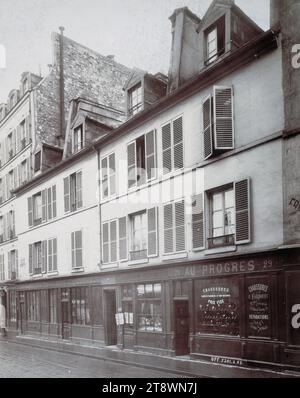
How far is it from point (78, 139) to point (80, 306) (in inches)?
305

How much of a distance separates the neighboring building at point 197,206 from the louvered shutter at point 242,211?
0.04 metres

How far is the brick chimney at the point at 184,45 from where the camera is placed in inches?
611

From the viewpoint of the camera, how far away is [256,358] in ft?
39.8

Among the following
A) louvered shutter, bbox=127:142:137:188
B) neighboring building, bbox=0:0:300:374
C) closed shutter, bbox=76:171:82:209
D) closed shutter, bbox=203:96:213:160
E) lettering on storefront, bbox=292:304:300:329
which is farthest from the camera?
closed shutter, bbox=76:171:82:209

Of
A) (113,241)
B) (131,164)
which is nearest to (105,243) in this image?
(113,241)

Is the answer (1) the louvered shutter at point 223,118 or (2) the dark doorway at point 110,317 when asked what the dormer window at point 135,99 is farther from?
(2) the dark doorway at point 110,317

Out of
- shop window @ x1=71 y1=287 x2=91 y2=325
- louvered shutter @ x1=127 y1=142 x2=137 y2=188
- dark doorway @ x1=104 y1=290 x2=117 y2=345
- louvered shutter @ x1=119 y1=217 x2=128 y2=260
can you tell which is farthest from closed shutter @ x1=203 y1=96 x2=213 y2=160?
shop window @ x1=71 y1=287 x2=91 y2=325

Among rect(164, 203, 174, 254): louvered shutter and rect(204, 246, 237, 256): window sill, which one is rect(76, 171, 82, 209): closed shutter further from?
rect(204, 246, 237, 256): window sill

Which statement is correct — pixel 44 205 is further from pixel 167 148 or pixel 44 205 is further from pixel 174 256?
pixel 174 256

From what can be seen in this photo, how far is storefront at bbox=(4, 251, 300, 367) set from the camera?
11.6 metres

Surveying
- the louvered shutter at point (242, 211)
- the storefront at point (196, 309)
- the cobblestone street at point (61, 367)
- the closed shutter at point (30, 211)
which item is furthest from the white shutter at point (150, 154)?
the closed shutter at point (30, 211)

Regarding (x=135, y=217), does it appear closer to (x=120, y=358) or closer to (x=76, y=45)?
(x=120, y=358)

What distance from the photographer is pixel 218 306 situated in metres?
13.5

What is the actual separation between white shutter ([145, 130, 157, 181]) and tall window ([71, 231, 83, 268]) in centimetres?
588
